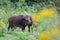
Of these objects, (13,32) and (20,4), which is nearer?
(13,32)

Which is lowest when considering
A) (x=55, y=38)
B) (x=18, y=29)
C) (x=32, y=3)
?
(x=32, y=3)

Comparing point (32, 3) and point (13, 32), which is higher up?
point (13, 32)

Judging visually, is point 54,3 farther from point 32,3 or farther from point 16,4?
point 16,4

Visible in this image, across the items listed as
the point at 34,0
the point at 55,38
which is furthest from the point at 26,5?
the point at 55,38

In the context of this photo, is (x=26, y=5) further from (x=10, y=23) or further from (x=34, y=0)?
(x=10, y=23)

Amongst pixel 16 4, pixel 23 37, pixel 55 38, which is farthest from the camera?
pixel 16 4

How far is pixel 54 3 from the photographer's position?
24500 millimetres

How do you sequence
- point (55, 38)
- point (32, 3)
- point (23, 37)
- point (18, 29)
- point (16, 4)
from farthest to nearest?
point (32, 3) < point (16, 4) < point (18, 29) < point (23, 37) < point (55, 38)

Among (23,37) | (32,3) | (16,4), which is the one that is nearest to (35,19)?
(23,37)

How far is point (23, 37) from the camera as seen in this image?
33.9 ft

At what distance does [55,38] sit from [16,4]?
639 inches

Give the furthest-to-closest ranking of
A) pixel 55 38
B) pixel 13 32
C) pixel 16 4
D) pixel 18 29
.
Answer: pixel 16 4 < pixel 18 29 < pixel 13 32 < pixel 55 38

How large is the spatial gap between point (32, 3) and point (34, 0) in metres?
0.70

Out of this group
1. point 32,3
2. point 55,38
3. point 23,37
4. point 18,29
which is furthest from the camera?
point 32,3
